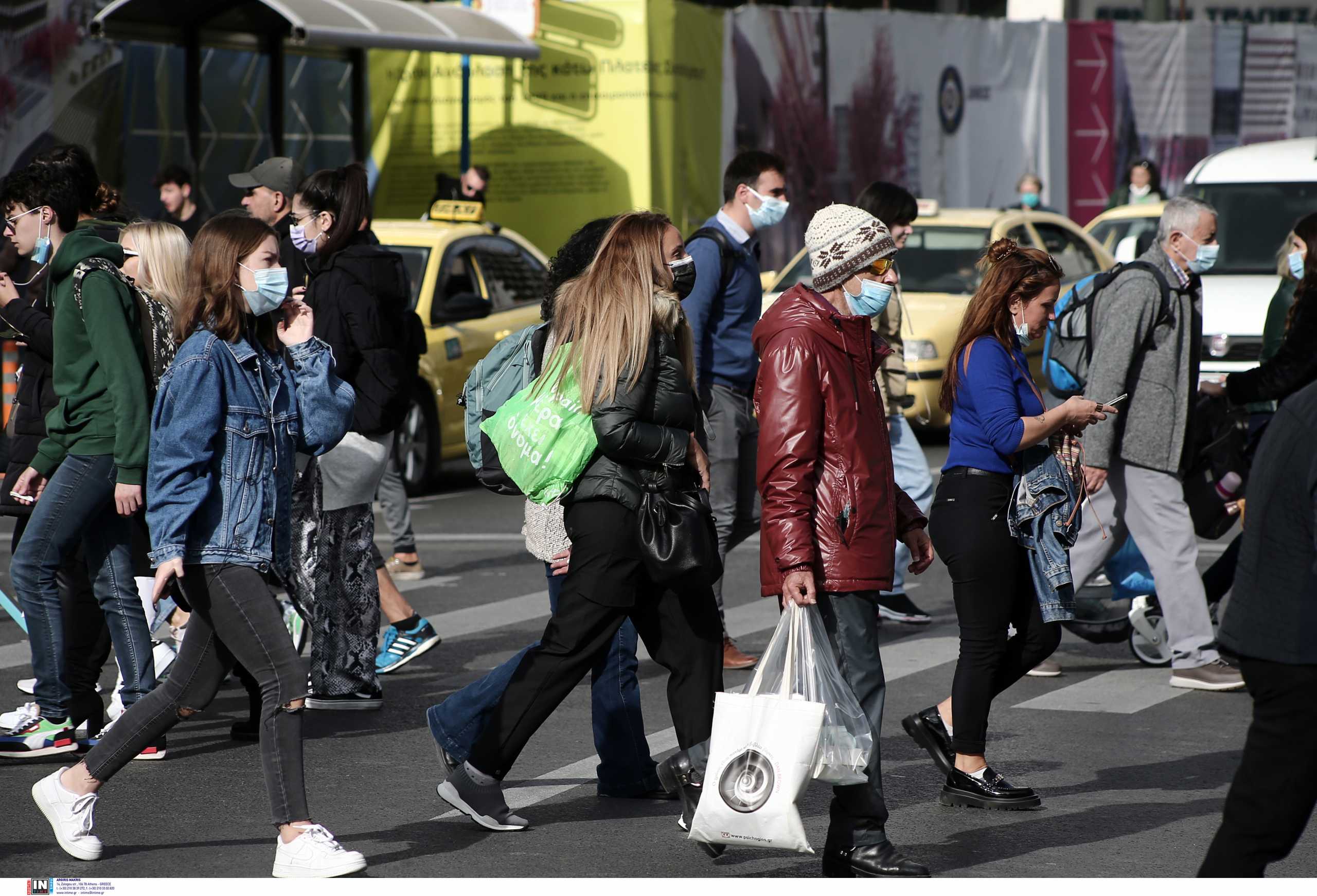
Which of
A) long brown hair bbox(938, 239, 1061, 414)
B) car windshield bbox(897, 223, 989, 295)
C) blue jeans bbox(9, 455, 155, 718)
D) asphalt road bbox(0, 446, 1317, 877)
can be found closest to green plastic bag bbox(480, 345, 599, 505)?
asphalt road bbox(0, 446, 1317, 877)

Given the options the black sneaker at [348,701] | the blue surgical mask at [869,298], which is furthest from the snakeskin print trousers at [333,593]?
the blue surgical mask at [869,298]

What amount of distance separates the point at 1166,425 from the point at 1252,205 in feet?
25.7

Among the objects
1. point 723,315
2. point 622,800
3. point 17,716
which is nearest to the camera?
point 622,800

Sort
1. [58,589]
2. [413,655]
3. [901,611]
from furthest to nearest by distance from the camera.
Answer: [901,611] → [413,655] → [58,589]

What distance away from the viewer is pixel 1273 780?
398cm

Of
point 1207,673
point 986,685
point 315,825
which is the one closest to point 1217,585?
point 1207,673

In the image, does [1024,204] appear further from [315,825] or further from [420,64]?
[315,825]

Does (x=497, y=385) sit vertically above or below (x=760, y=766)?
above

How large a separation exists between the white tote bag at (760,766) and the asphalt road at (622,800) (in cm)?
45

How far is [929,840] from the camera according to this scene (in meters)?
5.45

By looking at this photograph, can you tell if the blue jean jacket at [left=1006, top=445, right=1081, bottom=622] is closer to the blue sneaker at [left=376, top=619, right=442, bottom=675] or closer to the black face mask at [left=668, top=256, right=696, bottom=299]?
the black face mask at [left=668, top=256, right=696, bottom=299]

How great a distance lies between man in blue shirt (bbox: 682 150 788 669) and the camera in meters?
7.68

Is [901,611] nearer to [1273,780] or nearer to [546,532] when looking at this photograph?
[546,532]

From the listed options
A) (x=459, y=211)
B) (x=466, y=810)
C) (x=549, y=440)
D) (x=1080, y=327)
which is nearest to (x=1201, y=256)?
(x=1080, y=327)
